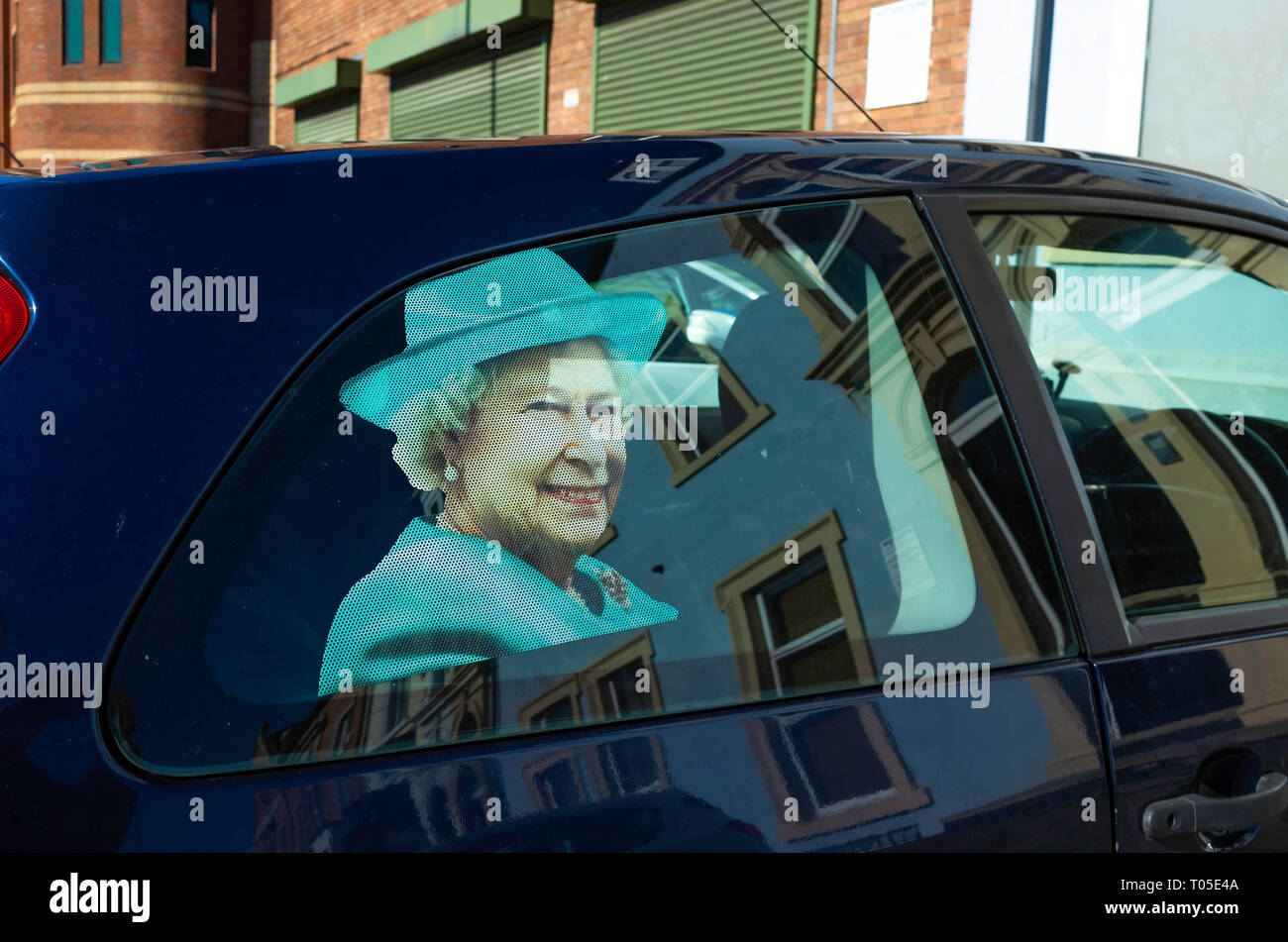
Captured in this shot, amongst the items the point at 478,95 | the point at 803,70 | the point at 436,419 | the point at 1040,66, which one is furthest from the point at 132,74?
the point at 436,419

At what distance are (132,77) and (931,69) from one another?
2237 cm

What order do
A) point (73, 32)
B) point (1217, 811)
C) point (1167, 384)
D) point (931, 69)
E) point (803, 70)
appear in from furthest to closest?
point (73, 32), point (803, 70), point (931, 69), point (1167, 384), point (1217, 811)

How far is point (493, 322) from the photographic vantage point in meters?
1.19

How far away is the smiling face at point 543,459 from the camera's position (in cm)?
117

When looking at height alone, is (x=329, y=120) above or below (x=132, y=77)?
below

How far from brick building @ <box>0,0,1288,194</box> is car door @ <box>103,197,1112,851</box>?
1.65m

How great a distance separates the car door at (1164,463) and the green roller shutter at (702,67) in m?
6.44

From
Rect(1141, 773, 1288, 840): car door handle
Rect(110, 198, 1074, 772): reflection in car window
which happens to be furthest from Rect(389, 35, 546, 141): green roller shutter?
Rect(1141, 773, 1288, 840): car door handle

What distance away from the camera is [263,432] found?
109cm

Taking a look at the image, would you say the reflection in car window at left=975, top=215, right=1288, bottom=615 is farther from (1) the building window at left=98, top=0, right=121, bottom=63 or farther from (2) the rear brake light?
(1) the building window at left=98, top=0, right=121, bottom=63

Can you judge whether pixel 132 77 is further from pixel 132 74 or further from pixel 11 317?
pixel 11 317

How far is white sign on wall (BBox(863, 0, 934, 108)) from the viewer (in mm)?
6957

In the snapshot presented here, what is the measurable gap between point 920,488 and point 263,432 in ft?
2.45
